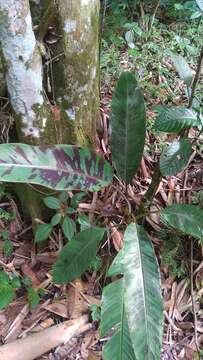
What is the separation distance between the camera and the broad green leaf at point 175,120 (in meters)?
1.30

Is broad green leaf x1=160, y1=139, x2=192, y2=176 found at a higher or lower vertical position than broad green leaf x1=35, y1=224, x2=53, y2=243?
higher

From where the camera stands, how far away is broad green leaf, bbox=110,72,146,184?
4.05ft

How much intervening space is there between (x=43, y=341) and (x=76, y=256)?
304mm

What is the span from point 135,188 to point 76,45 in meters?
0.57

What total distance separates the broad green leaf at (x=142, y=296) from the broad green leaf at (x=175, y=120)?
1.01 feet

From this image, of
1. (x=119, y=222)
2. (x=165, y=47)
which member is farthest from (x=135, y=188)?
(x=165, y=47)

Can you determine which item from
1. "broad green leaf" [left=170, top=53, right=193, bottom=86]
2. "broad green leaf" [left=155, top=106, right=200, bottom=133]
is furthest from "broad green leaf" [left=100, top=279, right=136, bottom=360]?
"broad green leaf" [left=170, top=53, right=193, bottom=86]

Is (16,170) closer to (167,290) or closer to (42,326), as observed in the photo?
(42,326)

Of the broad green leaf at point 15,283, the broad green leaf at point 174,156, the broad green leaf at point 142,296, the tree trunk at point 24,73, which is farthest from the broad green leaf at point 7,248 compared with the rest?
the broad green leaf at point 174,156

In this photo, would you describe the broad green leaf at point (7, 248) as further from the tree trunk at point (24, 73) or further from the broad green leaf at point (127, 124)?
the broad green leaf at point (127, 124)

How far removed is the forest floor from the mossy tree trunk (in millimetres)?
117

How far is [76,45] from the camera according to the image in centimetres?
139

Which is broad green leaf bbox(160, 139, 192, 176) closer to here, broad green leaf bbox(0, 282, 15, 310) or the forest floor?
the forest floor

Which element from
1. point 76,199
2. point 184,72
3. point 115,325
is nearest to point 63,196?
point 76,199
